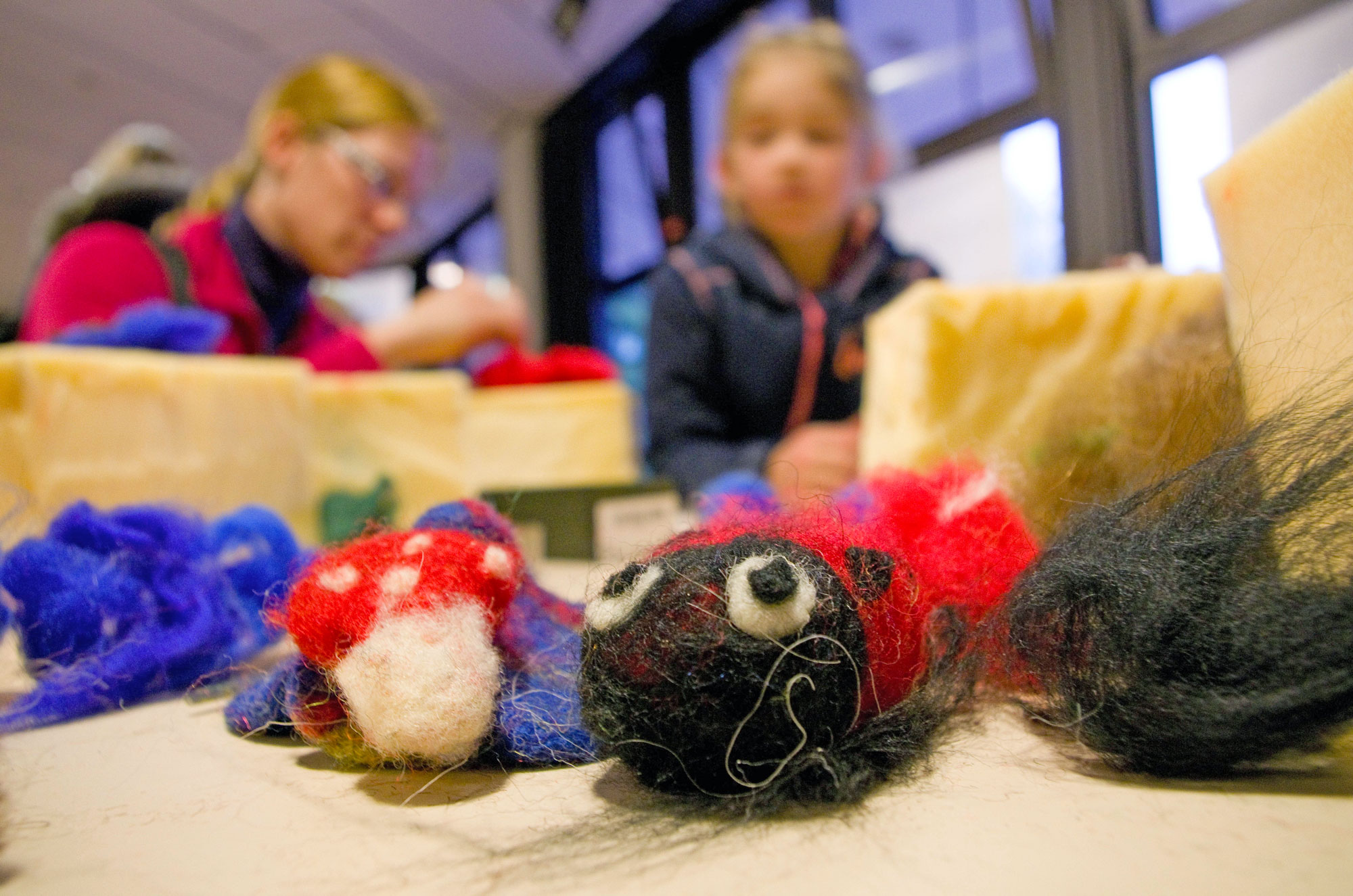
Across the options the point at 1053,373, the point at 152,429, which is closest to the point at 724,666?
the point at 1053,373

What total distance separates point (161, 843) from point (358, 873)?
0.07 metres

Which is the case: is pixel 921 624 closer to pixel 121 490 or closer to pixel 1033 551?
pixel 1033 551

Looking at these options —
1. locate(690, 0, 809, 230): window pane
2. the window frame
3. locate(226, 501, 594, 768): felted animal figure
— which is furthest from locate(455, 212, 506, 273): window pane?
locate(226, 501, 594, 768): felted animal figure

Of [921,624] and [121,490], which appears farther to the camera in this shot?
[121,490]

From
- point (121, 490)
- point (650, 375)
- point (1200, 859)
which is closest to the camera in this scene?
point (1200, 859)

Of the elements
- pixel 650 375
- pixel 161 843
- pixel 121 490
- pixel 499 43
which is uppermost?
pixel 499 43

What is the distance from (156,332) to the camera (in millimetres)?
590

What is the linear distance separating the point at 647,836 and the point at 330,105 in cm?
107

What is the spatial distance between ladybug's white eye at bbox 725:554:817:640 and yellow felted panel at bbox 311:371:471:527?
1.92 ft

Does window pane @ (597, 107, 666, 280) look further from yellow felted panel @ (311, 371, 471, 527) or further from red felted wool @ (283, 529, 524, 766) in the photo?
red felted wool @ (283, 529, 524, 766)

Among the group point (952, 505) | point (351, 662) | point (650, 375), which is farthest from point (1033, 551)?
point (650, 375)

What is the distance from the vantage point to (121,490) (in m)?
0.52

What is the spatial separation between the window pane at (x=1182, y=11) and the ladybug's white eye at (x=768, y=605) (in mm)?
605

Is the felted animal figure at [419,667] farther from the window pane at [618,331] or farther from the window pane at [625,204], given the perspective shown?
the window pane at [618,331]
